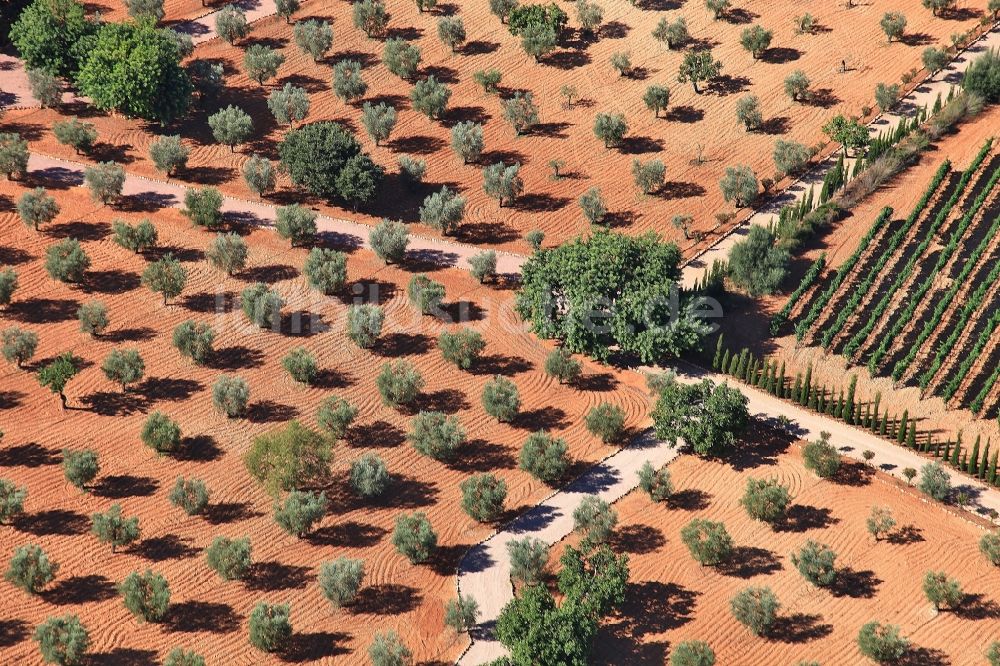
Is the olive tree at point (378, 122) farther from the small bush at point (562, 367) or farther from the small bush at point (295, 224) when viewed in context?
the small bush at point (562, 367)

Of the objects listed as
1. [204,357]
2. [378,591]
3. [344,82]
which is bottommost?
[378,591]

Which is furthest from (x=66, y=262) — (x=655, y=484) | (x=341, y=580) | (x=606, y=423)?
(x=655, y=484)

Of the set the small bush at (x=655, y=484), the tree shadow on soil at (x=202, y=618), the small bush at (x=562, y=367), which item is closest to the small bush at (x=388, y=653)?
the tree shadow on soil at (x=202, y=618)

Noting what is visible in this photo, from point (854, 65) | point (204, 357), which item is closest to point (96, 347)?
point (204, 357)

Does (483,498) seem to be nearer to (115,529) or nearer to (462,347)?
(462,347)

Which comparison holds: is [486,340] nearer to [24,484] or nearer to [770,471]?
[770,471]

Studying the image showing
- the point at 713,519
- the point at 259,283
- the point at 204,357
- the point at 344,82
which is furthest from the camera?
the point at 344,82
